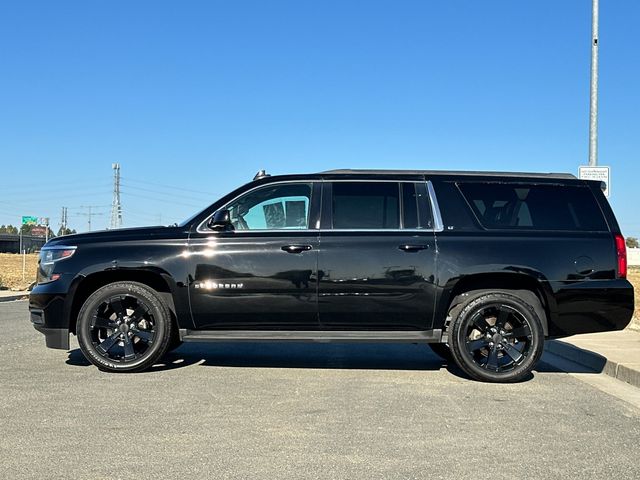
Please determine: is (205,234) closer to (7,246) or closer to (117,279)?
(117,279)

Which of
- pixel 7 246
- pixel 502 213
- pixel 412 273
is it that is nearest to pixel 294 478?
pixel 412 273

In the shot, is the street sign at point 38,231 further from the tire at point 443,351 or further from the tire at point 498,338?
the tire at point 498,338

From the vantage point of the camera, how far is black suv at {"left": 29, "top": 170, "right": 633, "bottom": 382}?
6.20 m

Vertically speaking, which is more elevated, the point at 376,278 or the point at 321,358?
the point at 376,278

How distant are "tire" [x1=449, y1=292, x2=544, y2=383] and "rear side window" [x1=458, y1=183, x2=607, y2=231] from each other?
2.59ft

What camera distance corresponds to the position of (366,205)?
6484 mm

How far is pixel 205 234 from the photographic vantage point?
6.37 m

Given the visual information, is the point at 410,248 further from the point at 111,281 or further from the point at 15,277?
the point at 15,277

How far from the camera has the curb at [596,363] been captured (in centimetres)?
652

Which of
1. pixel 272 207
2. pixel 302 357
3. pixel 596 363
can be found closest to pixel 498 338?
pixel 596 363

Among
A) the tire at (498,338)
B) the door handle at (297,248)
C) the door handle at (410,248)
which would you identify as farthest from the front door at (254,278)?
the tire at (498,338)

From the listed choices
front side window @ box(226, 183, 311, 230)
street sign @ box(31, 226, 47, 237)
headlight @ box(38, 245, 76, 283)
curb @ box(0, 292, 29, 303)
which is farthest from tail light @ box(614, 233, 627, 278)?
street sign @ box(31, 226, 47, 237)

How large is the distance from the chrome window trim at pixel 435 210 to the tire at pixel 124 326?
9.26 ft

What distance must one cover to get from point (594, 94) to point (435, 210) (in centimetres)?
778
